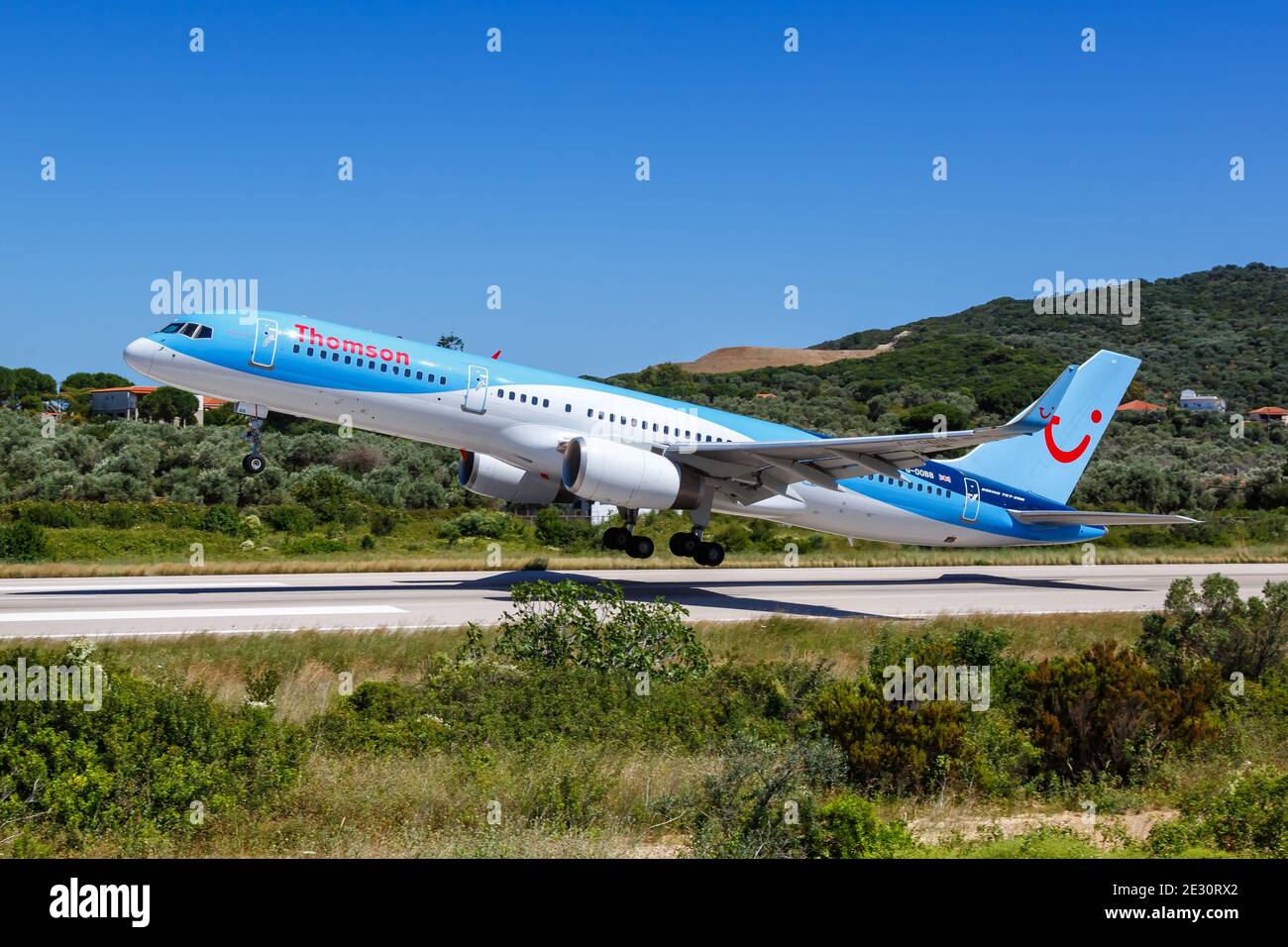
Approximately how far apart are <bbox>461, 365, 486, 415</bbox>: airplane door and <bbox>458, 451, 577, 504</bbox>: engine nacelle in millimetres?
3585

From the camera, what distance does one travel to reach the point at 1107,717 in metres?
16.6

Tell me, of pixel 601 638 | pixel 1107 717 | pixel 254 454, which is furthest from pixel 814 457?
pixel 1107 717

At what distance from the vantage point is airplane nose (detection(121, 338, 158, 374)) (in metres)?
26.9

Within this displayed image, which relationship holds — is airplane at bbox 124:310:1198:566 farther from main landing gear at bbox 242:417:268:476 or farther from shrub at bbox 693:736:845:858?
shrub at bbox 693:736:845:858

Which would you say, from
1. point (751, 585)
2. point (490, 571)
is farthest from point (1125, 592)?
point (490, 571)

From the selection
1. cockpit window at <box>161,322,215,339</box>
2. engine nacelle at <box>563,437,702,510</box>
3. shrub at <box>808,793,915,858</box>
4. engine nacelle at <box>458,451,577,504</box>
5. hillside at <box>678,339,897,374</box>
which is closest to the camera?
shrub at <box>808,793,915,858</box>

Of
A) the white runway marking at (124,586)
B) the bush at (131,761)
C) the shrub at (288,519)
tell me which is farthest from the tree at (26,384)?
the bush at (131,761)

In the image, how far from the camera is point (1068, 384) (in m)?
37.6

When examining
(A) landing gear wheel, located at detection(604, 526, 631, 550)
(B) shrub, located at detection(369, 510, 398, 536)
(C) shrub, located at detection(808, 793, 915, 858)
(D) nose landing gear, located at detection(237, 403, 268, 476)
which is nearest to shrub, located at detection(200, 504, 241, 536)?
(B) shrub, located at detection(369, 510, 398, 536)

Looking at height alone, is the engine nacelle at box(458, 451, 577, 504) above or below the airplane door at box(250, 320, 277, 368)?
below

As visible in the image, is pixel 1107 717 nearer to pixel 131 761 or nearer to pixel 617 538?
pixel 131 761

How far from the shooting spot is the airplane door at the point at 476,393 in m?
29.8
